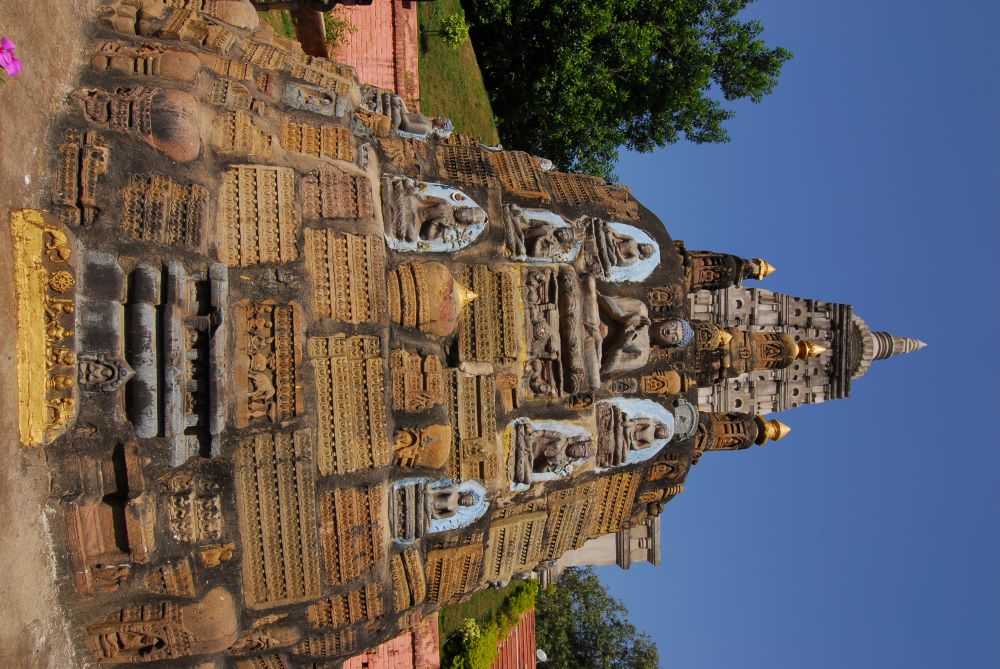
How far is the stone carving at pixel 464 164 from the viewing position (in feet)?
23.4

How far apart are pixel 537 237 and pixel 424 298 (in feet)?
4.42

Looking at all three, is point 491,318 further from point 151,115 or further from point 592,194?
point 151,115

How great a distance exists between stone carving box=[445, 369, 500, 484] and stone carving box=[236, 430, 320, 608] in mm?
1309

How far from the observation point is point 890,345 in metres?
16.1

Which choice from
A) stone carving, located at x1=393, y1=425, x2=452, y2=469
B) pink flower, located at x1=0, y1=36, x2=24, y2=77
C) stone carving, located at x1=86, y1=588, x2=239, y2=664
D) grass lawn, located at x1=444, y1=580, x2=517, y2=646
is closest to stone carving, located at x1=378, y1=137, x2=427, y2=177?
stone carving, located at x1=393, y1=425, x2=452, y2=469

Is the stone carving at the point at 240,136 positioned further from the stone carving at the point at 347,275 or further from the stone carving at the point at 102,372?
the stone carving at the point at 102,372

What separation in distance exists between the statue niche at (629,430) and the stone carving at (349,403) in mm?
2250

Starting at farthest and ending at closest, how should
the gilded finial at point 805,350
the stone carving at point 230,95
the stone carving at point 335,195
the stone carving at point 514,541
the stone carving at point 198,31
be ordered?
1. the gilded finial at point 805,350
2. the stone carving at point 514,541
3. the stone carving at point 198,31
4. the stone carving at point 335,195
5. the stone carving at point 230,95

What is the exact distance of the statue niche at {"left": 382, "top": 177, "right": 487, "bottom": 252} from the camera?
21.3ft

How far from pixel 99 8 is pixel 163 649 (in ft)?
15.5

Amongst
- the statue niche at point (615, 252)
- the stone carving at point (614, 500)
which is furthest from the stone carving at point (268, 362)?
the stone carving at point (614, 500)

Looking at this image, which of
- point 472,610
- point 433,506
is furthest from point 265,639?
point 472,610

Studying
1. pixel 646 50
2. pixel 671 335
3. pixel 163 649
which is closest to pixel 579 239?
pixel 671 335

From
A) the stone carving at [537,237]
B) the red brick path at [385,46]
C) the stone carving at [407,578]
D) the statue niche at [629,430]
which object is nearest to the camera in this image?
the stone carving at [407,578]
